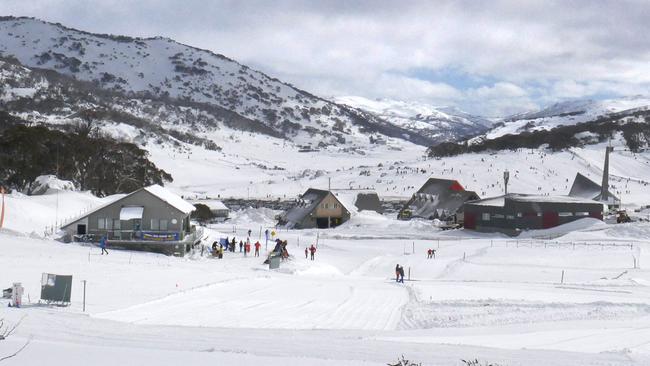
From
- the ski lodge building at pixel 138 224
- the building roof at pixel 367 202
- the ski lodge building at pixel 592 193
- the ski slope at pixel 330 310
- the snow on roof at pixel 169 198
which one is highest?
the ski lodge building at pixel 592 193

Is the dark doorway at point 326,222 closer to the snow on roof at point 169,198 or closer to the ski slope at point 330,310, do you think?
the ski slope at point 330,310

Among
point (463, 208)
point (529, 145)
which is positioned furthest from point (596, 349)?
point (529, 145)

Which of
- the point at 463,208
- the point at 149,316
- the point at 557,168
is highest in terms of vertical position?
the point at 557,168

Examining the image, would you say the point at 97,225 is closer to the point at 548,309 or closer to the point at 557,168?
the point at 548,309

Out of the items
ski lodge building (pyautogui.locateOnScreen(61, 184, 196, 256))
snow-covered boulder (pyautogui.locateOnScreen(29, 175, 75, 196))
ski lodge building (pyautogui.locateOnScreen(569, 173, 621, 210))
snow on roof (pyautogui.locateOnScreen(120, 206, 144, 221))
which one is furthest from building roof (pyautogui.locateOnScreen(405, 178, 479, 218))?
snow on roof (pyautogui.locateOnScreen(120, 206, 144, 221))

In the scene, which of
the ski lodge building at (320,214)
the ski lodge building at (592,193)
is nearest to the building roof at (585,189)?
the ski lodge building at (592,193)

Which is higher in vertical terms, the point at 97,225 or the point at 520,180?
the point at 520,180

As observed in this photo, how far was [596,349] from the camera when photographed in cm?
1532

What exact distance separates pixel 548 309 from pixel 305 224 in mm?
44525

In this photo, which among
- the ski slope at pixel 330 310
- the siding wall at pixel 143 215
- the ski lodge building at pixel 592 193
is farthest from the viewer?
the ski lodge building at pixel 592 193

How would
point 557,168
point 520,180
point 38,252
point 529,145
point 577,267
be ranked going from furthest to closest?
point 529,145
point 557,168
point 520,180
point 577,267
point 38,252

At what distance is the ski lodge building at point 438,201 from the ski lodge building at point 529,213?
7878mm

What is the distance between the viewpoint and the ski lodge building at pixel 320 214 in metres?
65.1

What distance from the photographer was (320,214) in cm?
6525
